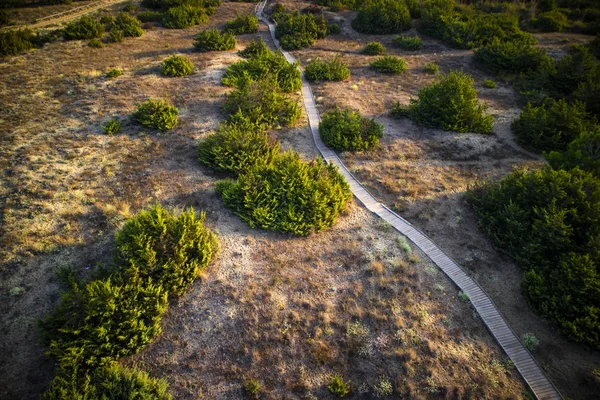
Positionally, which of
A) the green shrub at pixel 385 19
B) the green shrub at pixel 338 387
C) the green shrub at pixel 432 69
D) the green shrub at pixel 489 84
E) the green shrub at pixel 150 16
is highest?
the green shrub at pixel 385 19

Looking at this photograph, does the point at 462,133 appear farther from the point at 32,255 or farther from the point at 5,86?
the point at 5,86

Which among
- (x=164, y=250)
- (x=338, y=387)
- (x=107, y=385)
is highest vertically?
(x=164, y=250)

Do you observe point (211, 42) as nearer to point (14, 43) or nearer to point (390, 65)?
point (14, 43)

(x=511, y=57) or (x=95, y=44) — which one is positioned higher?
(x=511, y=57)

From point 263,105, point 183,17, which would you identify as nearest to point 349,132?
point 263,105

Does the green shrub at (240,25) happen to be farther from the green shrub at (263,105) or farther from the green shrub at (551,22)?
the green shrub at (551,22)

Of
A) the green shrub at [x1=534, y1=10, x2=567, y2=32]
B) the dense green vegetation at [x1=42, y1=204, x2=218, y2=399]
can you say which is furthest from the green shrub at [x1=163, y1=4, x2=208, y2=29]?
the green shrub at [x1=534, y1=10, x2=567, y2=32]

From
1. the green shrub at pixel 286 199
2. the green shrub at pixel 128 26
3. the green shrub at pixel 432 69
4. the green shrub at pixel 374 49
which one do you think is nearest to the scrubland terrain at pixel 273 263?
the green shrub at pixel 286 199
